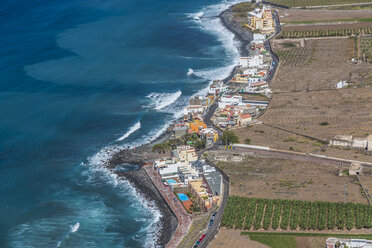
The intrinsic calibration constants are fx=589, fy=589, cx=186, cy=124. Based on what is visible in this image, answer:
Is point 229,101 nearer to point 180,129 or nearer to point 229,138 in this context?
point 180,129

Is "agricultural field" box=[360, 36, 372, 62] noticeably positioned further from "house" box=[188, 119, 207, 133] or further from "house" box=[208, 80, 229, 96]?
"house" box=[188, 119, 207, 133]

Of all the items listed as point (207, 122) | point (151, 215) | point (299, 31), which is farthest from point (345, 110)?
point (299, 31)

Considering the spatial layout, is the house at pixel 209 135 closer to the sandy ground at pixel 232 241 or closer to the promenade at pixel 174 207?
the promenade at pixel 174 207

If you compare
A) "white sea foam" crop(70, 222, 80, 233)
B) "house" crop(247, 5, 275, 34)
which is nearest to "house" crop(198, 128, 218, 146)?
"white sea foam" crop(70, 222, 80, 233)

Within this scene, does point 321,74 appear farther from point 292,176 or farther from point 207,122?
point 292,176

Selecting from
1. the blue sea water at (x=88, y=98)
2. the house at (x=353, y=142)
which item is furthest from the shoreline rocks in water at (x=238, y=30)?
the house at (x=353, y=142)
